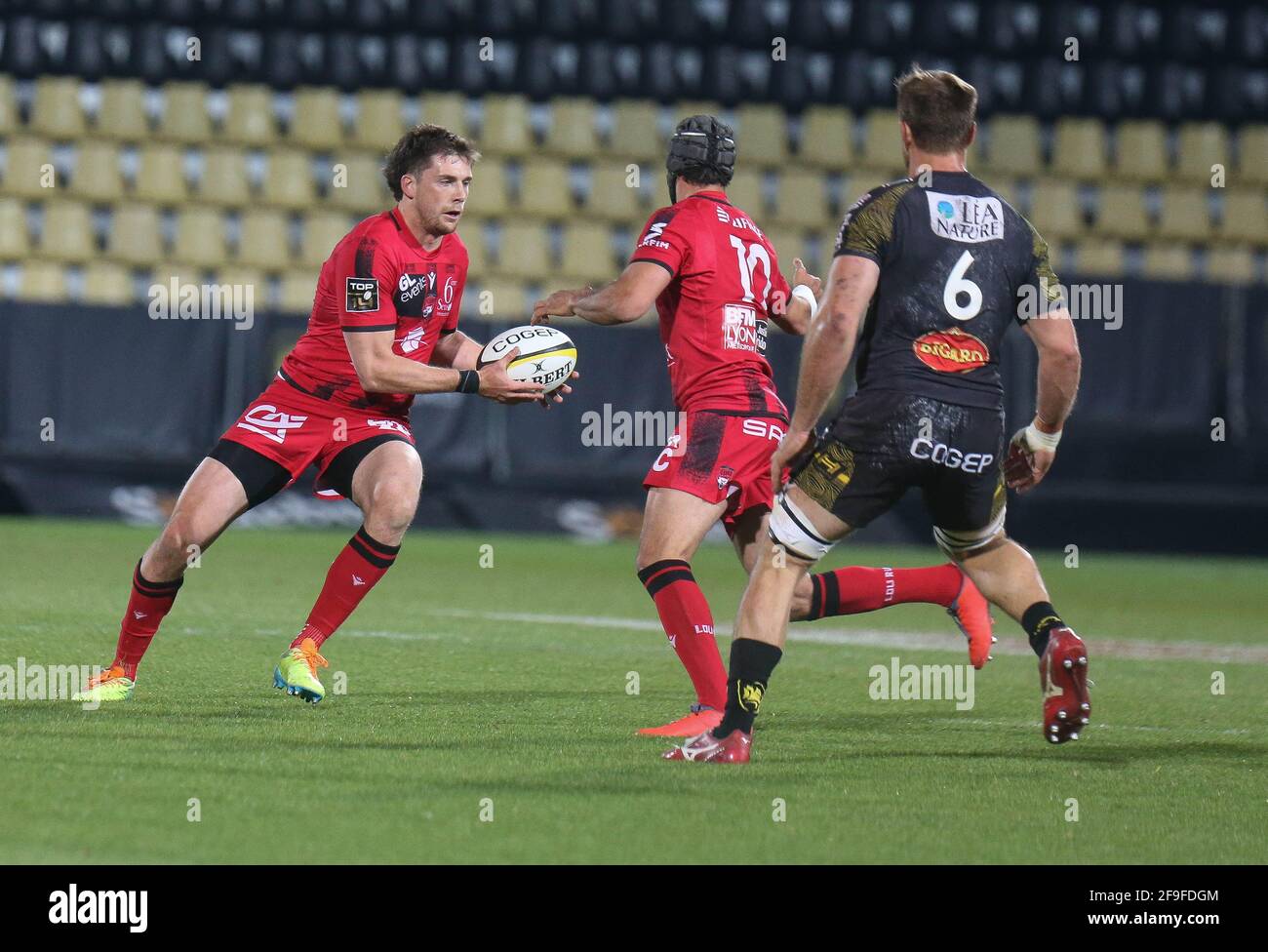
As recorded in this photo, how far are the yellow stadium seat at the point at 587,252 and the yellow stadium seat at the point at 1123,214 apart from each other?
5410 millimetres

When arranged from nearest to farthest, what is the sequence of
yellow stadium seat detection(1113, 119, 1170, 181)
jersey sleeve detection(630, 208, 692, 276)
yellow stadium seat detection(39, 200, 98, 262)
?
1. jersey sleeve detection(630, 208, 692, 276)
2. yellow stadium seat detection(39, 200, 98, 262)
3. yellow stadium seat detection(1113, 119, 1170, 181)

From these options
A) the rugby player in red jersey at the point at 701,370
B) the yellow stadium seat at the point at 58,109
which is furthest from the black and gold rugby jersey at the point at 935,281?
the yellow stadium seat at the point at 58,109

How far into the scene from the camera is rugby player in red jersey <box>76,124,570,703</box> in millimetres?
6980

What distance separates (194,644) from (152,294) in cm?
1103

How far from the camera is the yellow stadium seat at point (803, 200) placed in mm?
20469

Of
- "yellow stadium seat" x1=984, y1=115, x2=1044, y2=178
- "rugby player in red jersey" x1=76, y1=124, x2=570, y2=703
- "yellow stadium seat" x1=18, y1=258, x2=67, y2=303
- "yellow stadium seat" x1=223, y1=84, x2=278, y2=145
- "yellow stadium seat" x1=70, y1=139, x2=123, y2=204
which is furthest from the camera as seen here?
"yellow stadium seat" x1=984, y1=115, x2=1044, y2=178

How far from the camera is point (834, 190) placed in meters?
20.7

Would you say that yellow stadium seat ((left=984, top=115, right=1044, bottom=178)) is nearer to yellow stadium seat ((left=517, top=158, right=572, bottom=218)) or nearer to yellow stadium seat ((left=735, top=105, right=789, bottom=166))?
yellow stadium seat ((left=735, top=105, right=789, bottom=166))

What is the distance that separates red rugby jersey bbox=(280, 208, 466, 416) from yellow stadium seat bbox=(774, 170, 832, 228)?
13267 mm

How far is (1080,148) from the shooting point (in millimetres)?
20812

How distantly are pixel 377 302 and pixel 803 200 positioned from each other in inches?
549

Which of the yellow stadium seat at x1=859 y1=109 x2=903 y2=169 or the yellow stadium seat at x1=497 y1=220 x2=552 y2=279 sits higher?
the yellow stadium seat at x1=859 y1=109 x2=903 y2=169

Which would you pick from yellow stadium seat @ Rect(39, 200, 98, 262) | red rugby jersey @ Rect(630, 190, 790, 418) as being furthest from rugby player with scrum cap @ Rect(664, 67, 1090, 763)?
yellow stadium seat @ Rect(39, 200, 98, 262)
